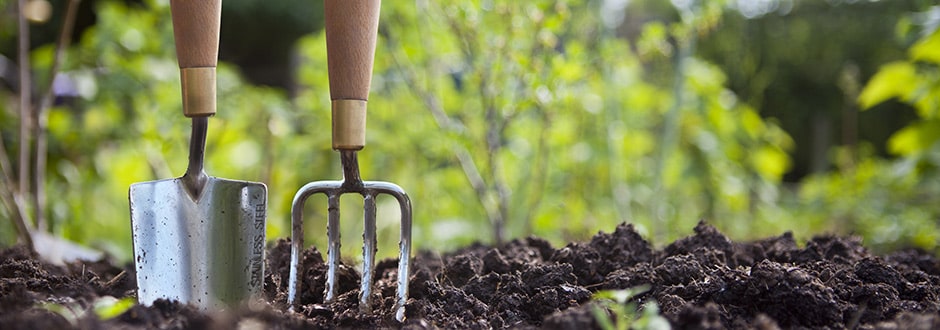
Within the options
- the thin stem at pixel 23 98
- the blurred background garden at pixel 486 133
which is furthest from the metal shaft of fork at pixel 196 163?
the thin stem at pixel 23 98

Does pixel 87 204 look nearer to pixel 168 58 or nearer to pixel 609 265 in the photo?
pixel 168 58

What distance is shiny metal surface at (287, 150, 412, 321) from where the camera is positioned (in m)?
1.46

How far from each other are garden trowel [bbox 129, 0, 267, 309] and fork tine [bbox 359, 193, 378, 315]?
0.64 ft

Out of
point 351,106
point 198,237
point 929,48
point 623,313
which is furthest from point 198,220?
point 929,48

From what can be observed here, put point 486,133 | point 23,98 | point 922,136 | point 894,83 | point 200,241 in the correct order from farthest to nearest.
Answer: point 894,83
point 922,136
point 486,133
point 23,98
point 200,241

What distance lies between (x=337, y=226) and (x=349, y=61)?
0.32 m

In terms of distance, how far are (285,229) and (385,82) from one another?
2.89ft

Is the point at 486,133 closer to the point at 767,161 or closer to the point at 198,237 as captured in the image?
A: the point at 198,237

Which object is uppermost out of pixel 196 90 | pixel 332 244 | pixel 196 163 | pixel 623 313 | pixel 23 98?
pixel 23 98

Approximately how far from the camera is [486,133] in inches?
112

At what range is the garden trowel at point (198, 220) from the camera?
1460 millimetres

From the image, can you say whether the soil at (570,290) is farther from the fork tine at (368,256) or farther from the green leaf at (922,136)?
the green leaf at (922,136)

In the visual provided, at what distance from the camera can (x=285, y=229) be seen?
3.97m

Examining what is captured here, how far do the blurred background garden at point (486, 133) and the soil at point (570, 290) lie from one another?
85 cm
